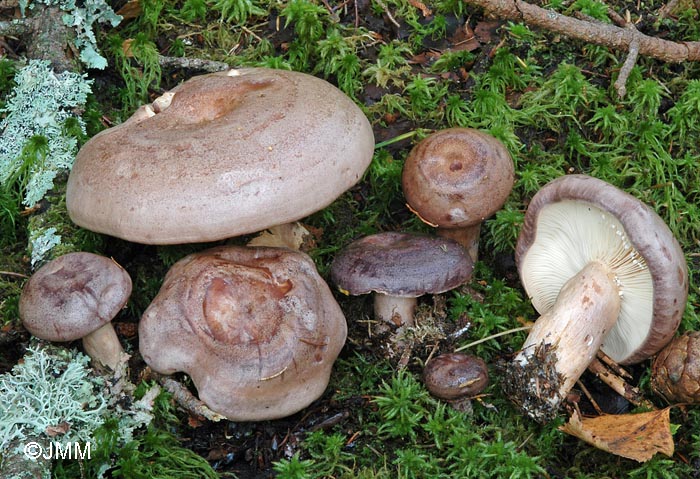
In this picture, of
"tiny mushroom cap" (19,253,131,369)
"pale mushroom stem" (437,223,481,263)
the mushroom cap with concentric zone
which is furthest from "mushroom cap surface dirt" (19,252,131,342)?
the mushroom cap with concentric zone

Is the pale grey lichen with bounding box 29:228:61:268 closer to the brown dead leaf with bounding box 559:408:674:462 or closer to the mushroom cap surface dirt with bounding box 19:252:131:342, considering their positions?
the mushroom cap surface dirt with bounding box 19:252:131:342

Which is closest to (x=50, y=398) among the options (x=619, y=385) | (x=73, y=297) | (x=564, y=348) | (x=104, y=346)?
(x=104, y=346)

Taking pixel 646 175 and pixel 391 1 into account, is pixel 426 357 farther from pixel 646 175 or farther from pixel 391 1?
pixel 391 1

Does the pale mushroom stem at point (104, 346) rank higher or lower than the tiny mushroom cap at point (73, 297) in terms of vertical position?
lower

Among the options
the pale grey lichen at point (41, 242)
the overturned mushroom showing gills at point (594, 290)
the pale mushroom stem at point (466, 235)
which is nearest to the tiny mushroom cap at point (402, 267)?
the pale mushroom stem at point (466, 235)

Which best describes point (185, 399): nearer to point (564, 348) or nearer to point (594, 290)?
point (564, 348)

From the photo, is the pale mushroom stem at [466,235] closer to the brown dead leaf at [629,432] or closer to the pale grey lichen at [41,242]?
the brown dead leaf at [629,432]
